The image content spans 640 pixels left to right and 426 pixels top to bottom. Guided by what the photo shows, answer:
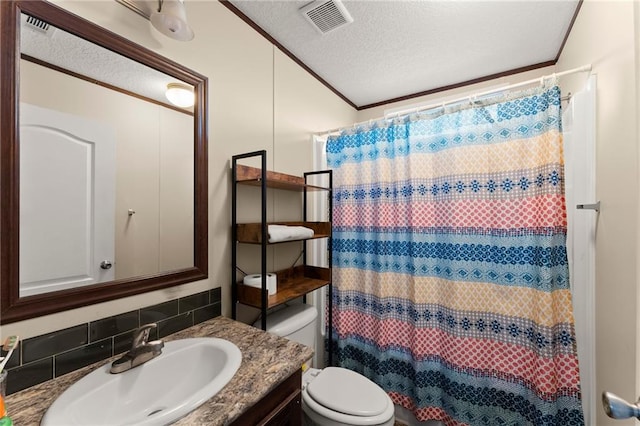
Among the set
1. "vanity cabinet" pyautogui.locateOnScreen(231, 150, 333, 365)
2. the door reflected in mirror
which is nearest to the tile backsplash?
the door reflected in mirror

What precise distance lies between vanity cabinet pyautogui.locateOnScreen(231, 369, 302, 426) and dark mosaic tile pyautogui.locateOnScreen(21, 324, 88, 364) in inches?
23.0

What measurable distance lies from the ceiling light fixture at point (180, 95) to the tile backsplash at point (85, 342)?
0.86m

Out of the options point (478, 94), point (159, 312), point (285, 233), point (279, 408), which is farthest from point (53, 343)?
point (478, 94)

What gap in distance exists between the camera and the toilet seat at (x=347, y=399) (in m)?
1.14

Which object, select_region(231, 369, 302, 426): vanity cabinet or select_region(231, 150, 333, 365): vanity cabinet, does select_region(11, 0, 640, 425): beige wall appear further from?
select_region(231, 369, 302, 426): vanity cabinet

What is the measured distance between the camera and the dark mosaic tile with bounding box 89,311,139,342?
0.86 metres

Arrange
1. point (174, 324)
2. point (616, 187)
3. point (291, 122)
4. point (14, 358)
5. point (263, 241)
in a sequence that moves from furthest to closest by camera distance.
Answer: point (291, 122)
point (263, 241)
point (174, 324)
point (616, 187)
point (14, 358)

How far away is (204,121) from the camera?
3.89ft

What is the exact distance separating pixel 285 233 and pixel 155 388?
2.55ft

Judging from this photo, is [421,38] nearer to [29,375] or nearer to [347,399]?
[347,399]

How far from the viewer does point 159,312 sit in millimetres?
1028

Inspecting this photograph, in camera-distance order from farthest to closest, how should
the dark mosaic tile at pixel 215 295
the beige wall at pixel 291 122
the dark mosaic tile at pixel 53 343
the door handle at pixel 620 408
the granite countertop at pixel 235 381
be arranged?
1. the dark mosaic tile at pixel 215 295
2. the beige wall at pixel 291 122
3. the dark mosaic tile at pixel 53 343
4. the granite countertop at pixel 235 381
5. the door handle at pixel 620 408

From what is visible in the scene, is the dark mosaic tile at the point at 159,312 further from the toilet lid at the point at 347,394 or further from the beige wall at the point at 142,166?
the toilet lid at the point at 347,394

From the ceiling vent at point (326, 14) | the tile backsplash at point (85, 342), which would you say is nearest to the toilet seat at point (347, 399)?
the tile backsplash at point (85, 342)
